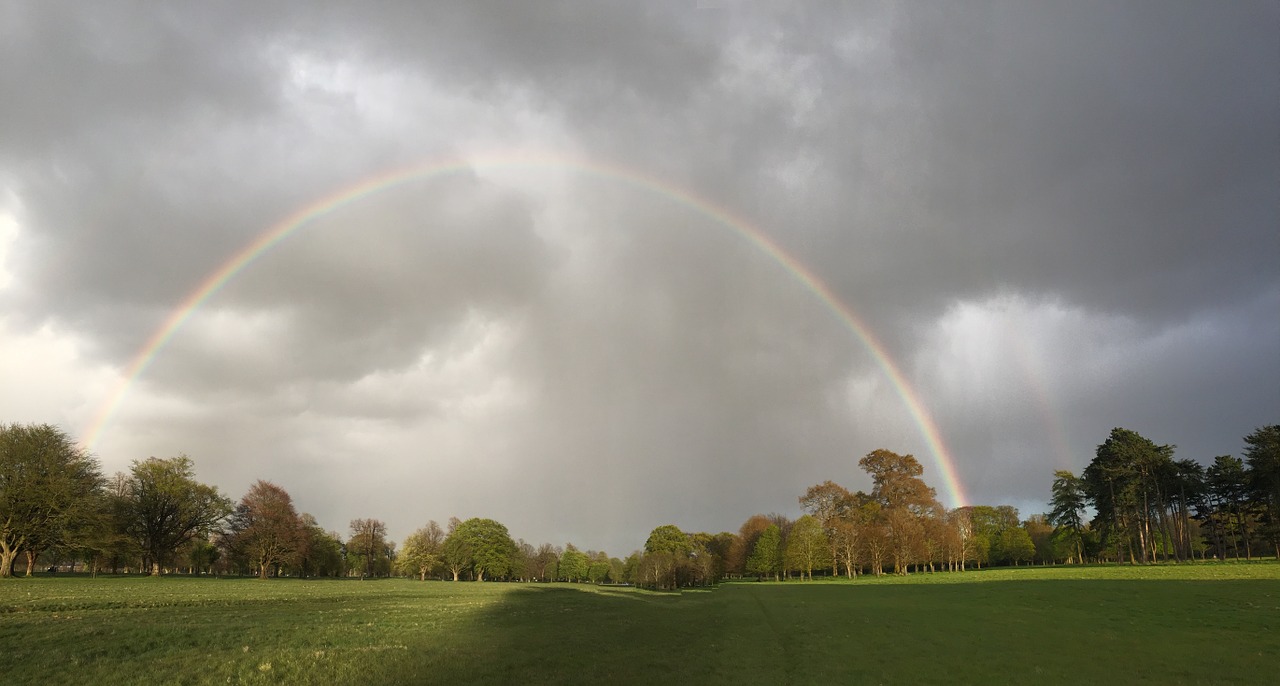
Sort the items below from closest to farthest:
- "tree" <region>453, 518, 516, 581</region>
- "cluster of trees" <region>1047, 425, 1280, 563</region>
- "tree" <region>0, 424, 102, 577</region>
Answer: "tree" <region>0, 424, 102, 577</region>, "cluster of trees" <region>1047, 425, 1280, 563</region>, "tree" <region>453, 518, 516, 581</region>

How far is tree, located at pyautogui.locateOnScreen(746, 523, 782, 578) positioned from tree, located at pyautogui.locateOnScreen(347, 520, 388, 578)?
393 ft

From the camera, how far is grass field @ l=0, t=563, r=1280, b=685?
19.9m

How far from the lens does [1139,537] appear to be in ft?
351

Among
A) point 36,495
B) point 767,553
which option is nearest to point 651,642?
point 36,495

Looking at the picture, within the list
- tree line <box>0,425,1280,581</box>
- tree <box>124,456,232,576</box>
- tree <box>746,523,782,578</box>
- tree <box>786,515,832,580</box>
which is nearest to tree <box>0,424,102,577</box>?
tree line <box>0,425,1280,581</box>

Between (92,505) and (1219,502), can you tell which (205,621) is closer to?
(92,505)

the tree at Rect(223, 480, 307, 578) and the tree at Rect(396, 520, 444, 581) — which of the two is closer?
the tree at Rect(223, 480, 307, 578)

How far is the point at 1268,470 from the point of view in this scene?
278ft

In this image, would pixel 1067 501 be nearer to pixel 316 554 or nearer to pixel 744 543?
pixel 744 543

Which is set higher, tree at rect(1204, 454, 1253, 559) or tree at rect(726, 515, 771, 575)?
tree at rect(1204, 454, 1253, 559)

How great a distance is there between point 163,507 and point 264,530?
18.1 m

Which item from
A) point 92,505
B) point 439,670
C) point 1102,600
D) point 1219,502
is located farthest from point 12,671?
point 1219,502

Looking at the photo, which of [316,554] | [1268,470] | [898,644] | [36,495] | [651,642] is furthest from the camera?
[316,554]

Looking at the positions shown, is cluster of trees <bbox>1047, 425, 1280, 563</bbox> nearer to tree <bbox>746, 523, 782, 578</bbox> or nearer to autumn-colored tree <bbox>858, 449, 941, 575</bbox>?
autumn-colored tree <bbox>858, 449, 941, 575</bbox>
